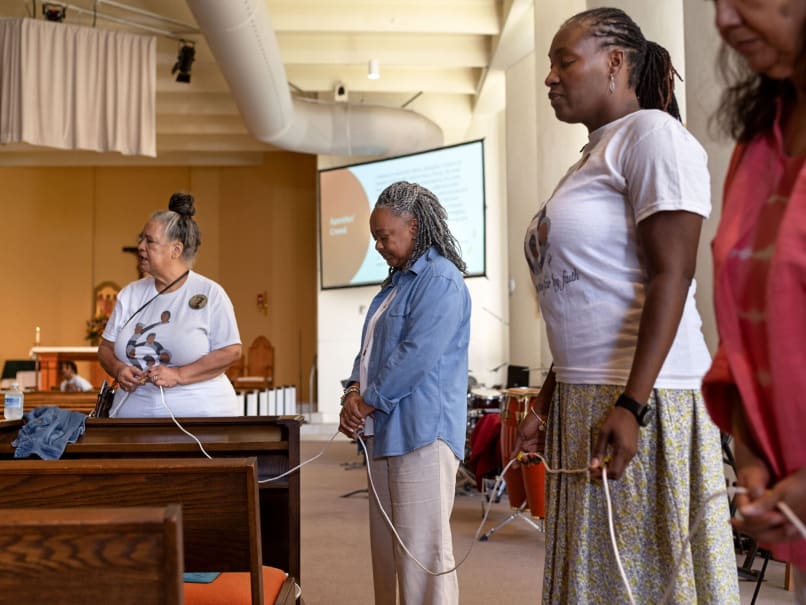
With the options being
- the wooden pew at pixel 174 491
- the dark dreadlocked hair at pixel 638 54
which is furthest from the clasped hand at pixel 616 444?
the wooden pew at pixel 174 491

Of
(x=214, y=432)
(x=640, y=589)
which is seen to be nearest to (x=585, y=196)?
(x=640, y=589)

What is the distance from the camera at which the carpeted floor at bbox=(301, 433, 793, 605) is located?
3.68 m

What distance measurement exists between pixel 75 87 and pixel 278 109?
186 centimetres

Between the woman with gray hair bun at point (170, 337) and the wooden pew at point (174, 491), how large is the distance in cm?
130

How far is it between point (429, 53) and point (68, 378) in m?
4.97

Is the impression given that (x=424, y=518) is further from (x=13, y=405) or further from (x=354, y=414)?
(x=13, y=405)

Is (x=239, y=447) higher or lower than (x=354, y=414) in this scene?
lower

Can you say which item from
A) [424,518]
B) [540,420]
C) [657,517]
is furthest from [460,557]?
[657,517]

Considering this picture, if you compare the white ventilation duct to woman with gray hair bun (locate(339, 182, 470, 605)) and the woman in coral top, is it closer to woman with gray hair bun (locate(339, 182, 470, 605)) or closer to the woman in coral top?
woman with gray hair bun (locate(339, 182, 470, 605))

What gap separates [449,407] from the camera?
250cm

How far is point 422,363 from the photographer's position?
244 centimetres

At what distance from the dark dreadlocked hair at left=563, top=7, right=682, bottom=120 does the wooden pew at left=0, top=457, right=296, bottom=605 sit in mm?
1032

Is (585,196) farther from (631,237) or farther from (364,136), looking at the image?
(364,136)

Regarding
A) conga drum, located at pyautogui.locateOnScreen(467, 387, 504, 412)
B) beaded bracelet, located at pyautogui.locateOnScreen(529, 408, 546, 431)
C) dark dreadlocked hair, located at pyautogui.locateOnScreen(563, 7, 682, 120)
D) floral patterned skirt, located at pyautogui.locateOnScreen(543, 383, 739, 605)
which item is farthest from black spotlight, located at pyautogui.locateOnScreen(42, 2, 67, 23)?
floral patterned skirt, located at pyautogui.locateOnScreen(543, 383, 739, 605)
